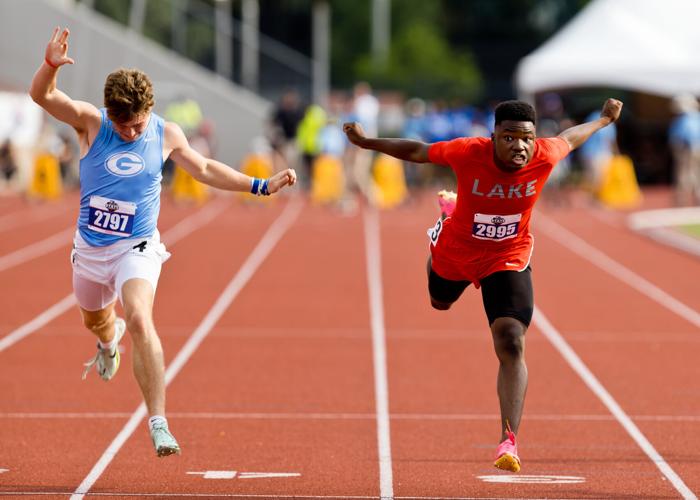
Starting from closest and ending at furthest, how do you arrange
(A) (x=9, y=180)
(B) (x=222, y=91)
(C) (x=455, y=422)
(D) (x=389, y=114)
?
(C) (x=455, y=422) → (A) (x=9, y=180) → (B) (x=222, y=91) → (D) (x=389, y=114)

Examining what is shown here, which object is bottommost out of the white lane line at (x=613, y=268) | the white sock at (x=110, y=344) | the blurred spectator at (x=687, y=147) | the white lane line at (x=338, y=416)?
the white lane line at (x=338, y=416)

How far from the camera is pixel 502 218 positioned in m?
6.98

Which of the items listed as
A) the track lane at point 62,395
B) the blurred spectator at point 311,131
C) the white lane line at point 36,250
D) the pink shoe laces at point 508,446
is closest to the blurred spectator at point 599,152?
the blurred spectator at point 311,131

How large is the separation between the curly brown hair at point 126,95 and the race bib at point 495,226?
1663mm

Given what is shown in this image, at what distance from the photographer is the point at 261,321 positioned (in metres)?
13.4

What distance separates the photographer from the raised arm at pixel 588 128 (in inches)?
285

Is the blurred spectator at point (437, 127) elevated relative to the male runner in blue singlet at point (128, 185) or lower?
elevated

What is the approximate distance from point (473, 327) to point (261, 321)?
6.33 feet

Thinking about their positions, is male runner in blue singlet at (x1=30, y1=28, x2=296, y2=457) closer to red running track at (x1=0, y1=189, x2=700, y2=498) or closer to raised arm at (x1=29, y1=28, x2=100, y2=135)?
raised arm at (x1=29, y1=28, x2=100, y2=135)

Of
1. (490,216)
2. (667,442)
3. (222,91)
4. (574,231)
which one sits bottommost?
(667,442)

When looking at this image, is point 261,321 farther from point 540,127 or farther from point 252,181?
point 540,127

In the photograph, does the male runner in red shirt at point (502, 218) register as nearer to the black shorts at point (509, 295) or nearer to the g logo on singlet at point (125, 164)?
the black shorts at point (509, 295)

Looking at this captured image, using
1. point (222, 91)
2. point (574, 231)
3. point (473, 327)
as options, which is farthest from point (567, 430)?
point (222, 91)

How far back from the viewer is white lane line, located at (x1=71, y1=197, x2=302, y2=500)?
742 cm
